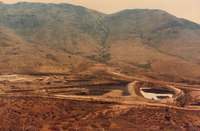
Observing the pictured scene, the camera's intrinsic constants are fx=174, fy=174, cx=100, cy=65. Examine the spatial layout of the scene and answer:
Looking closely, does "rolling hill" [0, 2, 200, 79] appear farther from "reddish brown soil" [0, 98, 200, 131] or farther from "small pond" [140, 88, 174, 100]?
"reddish brown soil" [0, 98, 200, 131]

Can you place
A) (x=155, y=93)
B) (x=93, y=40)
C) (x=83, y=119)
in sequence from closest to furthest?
(x=83, y=119) < (x=155, y=93) < (x=93, y=40)

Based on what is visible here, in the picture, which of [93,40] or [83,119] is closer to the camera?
[83,119]

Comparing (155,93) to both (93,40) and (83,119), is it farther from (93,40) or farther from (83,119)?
(93,40)

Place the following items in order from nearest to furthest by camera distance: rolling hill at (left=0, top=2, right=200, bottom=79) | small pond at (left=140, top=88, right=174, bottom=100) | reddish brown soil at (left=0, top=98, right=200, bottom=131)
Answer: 1. reddish brown soil at (left=0, top=98, right=200, bottom=131)
2. small pond at (left=140, top=88, right=174, bottom=100)
3. rolling hill at (left=0, top=2, right=200, bottom=79)

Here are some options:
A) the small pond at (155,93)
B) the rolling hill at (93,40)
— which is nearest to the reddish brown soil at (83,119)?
the small pond at (155,93)

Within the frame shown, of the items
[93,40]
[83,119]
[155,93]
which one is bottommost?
[155,93]

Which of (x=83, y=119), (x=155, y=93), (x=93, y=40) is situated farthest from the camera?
(x=93, y=40)

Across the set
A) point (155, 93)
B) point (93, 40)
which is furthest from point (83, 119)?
point (93, 40)

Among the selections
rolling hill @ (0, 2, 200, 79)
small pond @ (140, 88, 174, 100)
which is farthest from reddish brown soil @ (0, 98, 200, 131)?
rolling hill @ (0, 2, 200, 79)

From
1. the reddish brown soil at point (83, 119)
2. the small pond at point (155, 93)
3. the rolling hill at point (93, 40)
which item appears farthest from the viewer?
the rolling hill at point (93, 40)

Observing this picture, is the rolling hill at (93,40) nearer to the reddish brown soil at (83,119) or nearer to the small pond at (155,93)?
the small pond at (155,93)

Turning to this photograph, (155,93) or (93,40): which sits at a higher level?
(93,40)

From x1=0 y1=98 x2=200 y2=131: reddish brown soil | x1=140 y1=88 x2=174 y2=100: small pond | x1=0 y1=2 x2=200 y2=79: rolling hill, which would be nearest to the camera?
x1=0 y1=98 x2=200 y2=131: reddish brown soil
